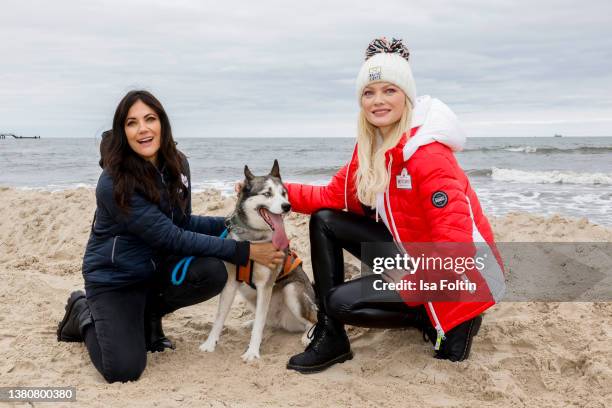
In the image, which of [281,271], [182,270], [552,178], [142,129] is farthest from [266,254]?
[552,178]

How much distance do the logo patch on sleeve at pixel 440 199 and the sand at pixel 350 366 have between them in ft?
3.30

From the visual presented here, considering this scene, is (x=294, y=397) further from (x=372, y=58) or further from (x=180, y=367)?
(x=372, y=58)

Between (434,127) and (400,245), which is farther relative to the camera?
(400,245)

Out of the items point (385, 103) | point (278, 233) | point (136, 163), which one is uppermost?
point (385, 103)

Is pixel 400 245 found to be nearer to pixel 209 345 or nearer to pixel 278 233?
pixel 278 233

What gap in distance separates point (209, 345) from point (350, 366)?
1045 mm

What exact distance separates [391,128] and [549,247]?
308cm

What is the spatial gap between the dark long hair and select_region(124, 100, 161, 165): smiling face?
3 cm

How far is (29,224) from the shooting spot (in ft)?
23.7

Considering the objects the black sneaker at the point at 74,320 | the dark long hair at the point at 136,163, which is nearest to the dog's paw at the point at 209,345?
the black sneaker at the point at 74,320

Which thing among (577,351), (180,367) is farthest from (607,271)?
(180,367)

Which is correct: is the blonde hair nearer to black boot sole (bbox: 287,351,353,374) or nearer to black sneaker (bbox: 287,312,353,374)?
black sneaker (bbox: 287,312,353,374)

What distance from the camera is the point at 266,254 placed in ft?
11.8

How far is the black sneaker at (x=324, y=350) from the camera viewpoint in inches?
131
